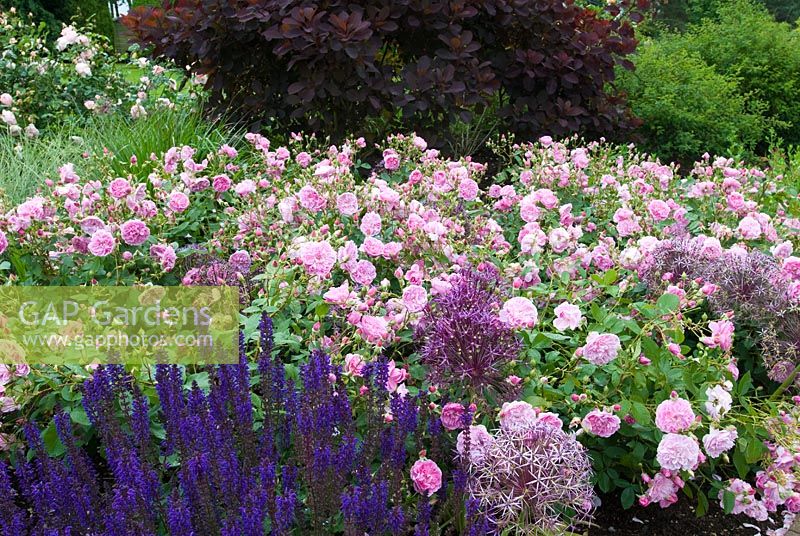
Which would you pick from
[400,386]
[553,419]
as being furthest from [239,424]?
[553,419]

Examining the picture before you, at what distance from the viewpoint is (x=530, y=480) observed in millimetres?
2225

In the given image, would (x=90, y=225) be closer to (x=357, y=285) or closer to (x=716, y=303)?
(x=357, y=285)

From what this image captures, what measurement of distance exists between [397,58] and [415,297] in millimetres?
3913

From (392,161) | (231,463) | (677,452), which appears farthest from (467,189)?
(231,463)

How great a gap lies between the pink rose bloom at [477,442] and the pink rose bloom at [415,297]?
0.49m

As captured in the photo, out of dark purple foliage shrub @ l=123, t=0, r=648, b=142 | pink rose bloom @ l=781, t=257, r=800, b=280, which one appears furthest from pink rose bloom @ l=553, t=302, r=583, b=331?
dark purple foliage shrub @ l=123, t=0, r=648, b=142

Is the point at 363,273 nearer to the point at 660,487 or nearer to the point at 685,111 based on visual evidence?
the point at 660,487

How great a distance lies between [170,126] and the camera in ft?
16.7

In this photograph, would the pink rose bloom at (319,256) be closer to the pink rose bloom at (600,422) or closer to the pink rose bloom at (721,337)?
the pink rose bloom at (600,422)

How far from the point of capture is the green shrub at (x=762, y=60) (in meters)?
8.14

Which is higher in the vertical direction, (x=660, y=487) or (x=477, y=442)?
(x=477, y=442)

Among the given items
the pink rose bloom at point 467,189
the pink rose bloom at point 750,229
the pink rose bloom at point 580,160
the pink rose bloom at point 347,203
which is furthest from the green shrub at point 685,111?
the pink rose bloom at point 347,203

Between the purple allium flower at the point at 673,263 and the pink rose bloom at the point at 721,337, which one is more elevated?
the purple allium flower at the point at 673,263

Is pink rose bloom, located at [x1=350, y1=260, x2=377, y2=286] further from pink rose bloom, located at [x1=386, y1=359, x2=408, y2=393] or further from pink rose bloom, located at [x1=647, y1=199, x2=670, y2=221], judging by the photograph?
pink rose bloom, located at [x1=647, y1=199, x2=670, y2=221]
